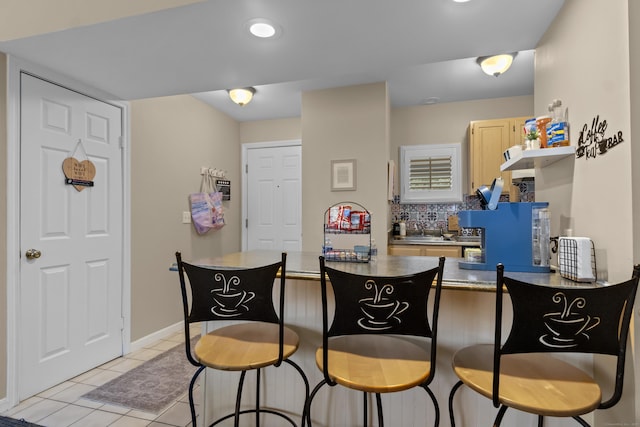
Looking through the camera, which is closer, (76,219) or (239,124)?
(76,219)

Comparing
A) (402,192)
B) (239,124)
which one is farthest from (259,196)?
(402,192)

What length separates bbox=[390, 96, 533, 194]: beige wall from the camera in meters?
3.76

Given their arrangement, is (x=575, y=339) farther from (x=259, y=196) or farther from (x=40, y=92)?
(x=259, y=196)

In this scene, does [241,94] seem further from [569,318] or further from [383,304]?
[569,318]

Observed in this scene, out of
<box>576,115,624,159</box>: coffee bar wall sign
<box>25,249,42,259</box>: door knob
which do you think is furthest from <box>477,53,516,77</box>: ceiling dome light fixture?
<box>25,249,42,259</box>: door knob

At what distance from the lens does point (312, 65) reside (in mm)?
2131

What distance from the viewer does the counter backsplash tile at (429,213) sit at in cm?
391

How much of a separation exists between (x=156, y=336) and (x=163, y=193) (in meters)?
1.39

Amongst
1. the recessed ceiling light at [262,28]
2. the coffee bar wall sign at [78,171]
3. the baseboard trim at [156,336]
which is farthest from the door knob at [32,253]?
the recessed ceiling light at [262,28]

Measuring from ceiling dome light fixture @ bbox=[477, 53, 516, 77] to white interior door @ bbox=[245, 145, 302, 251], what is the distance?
2401 mm

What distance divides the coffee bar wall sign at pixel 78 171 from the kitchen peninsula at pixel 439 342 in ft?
4.68

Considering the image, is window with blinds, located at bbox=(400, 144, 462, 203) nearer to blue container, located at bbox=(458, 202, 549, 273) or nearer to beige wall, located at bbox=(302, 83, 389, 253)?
beige wall, located at bbox=(302, 83, 389, 253)

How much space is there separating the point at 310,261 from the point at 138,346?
2.15 metres

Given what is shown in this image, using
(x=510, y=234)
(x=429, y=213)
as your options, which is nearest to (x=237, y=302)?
(x=510, y=234)
